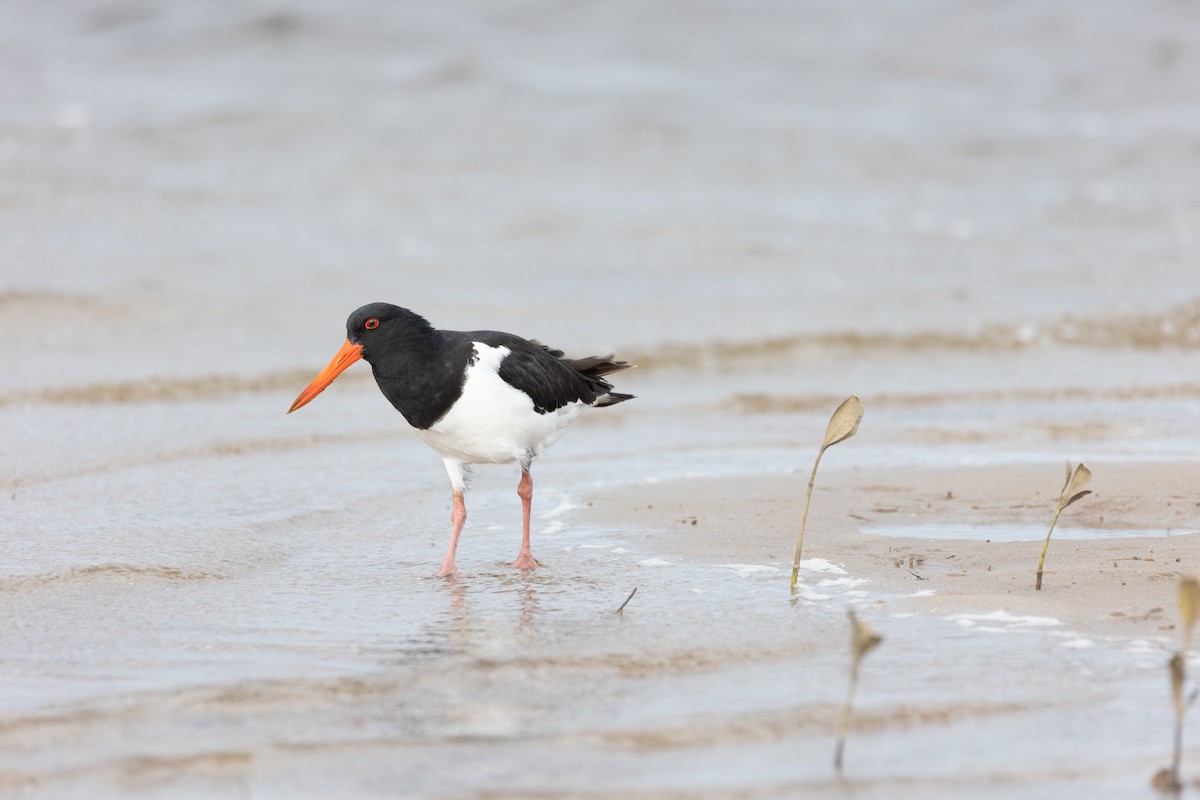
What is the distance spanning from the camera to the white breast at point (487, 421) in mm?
5559

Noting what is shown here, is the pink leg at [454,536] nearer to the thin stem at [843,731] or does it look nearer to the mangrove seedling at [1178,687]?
the thin stem at [843,731]

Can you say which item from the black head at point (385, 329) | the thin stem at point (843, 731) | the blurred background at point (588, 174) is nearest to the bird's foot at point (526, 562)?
the black head at point (385, 329)

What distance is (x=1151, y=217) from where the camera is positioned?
15234 millimetres

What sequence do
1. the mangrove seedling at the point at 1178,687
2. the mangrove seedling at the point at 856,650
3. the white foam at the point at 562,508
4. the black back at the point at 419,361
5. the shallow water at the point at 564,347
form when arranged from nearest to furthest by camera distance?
the mangrove seedling at the point at 1178,687
the mangrove seedling at the point at 856,650
the shallow water at the point at 564,347
the black back at the point at 419,361
the white foam at the point at 562,508

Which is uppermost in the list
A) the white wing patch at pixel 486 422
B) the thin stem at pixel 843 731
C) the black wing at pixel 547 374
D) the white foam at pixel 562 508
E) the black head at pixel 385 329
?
the black head at pixel 385 329

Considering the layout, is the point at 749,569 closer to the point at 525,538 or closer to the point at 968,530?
the point at 525,538

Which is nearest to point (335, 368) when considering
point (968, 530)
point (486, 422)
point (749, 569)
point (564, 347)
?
point (486, 422)

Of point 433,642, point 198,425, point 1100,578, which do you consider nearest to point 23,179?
point 198,425

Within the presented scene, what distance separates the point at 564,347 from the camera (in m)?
11.1

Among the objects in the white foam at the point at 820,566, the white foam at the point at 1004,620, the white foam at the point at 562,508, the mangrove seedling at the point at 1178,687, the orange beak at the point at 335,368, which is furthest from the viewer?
the white foam at the point at 562,508

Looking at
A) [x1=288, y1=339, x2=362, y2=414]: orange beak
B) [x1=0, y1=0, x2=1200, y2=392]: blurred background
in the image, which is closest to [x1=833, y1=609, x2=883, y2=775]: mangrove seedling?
[x1=288, y1=339, x2=362, y2=414]: orange beak

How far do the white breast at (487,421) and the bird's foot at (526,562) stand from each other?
483mm

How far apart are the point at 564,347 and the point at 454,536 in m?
5.54

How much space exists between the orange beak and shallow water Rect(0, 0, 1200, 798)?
673 mm
